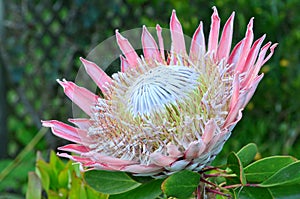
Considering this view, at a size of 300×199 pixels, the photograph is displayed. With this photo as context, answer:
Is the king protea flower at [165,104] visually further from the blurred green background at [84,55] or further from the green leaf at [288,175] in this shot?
the blurred green background at [84,55]

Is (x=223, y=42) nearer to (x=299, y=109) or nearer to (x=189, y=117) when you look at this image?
(x=189, y=117)

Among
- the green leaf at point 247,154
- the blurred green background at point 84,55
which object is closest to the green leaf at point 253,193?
the green leaf at point 247,154

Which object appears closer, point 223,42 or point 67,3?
point 223,42

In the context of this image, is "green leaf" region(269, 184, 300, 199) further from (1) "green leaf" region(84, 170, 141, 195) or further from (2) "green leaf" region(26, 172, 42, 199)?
(2) "green leaf" region(26, 172, 42, 199)

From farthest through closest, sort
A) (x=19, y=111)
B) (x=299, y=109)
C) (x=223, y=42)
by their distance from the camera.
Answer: (x=19, y=111), (x=299, y=109), (x=223, y=42)

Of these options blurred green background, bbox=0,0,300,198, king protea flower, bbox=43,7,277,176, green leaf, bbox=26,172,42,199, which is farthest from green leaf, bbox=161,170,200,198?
blurred green background, bbox=0,0,300,198

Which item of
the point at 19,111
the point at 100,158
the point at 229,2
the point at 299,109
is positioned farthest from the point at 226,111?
the point at 19,111

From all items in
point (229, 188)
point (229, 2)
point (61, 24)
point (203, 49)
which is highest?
point (61, 24)
